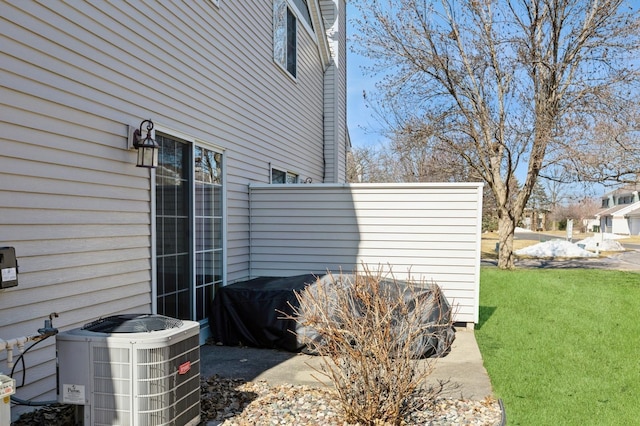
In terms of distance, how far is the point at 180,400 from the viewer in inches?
111

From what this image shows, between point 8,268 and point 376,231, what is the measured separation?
4740 millimetres

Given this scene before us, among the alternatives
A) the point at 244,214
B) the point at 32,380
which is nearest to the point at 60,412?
the point at 32,380

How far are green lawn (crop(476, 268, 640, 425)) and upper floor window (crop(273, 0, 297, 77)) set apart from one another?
18.0ft

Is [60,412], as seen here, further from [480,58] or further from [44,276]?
[480,58]

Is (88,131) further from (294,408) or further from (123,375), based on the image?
(294,408)

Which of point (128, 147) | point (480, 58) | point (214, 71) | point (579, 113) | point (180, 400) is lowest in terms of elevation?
point (180, 400)

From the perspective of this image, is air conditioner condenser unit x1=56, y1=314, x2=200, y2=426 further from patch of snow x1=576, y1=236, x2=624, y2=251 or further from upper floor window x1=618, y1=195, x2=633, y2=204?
upper floor window x1=618, y1=195, x2=633, y2=204

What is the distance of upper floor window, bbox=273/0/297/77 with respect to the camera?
816 centimetres

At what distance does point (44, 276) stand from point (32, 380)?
668 millimetres

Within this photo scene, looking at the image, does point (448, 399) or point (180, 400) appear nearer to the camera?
point (180, 400)

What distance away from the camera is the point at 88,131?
11.9 feet

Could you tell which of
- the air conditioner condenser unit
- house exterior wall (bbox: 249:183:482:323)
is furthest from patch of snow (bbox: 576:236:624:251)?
the air conditioner condenser unit

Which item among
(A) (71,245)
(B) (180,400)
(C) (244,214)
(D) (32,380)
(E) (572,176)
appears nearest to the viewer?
(B) (180,400)

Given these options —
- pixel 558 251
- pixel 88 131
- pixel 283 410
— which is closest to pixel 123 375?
pixel 283 410
